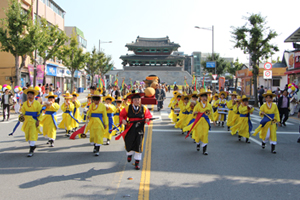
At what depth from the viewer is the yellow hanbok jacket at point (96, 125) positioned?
6.98 m

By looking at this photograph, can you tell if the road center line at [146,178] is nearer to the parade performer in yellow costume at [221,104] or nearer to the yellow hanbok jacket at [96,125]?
the yellow hanbok jacket at [96,125]

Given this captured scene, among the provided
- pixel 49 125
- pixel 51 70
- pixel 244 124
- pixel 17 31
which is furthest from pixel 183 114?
pixel 51 70

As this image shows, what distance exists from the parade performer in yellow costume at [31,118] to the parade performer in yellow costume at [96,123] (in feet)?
4.39

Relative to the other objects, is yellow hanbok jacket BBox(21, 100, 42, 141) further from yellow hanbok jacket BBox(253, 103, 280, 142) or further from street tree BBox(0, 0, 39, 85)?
street tree BBox(0, 0, 39, 85)

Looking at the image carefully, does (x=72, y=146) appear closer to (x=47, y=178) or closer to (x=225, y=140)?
(x=47, y=178)

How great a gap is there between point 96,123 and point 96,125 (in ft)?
0.17

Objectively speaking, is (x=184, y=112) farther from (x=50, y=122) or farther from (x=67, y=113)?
(x=50, y=122)

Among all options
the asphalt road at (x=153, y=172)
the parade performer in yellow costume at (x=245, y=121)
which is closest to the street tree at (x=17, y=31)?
the asphalt road at (x=153, y=172)

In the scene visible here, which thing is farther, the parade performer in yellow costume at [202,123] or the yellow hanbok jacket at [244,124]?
the yellow hanbok jacket at [244,124]

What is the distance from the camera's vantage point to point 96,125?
23.1 feet

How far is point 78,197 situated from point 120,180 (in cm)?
102

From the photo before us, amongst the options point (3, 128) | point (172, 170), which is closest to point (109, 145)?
point (172, 170)

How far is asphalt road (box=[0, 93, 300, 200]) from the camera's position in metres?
4.61

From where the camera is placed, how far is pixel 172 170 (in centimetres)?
588
